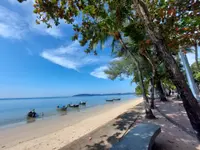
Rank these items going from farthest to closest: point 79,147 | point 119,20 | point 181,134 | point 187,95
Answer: point 119,20, point 181,134, point 79,147, point 187,95

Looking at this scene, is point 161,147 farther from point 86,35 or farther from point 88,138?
point 86,35

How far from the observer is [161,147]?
392 cm

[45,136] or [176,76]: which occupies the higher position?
[176,76]

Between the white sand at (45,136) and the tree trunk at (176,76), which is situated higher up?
the tree trunk at (176,76)

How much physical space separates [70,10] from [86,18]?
0.88 m

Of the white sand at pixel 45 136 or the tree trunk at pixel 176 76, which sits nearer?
the tree trunk at pixel 176 76

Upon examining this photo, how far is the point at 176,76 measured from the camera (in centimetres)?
234

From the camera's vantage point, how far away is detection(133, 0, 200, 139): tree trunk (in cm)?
218

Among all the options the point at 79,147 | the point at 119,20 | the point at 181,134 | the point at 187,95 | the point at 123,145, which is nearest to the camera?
the point at 187,95

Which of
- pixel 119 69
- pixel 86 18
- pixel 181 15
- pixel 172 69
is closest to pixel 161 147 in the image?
pixel 172 69

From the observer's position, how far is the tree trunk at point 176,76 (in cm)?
218

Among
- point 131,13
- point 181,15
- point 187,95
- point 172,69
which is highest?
point 131,13

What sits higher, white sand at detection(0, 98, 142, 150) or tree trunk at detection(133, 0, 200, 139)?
tree trunk at detection(133, 0, 200, 139)

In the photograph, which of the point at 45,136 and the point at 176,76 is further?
the point at 45,136
